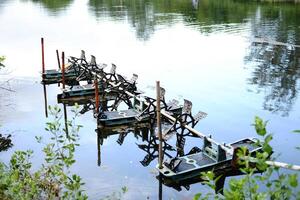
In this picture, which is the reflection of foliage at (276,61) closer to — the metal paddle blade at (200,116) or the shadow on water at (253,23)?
the shadow on water at (253,23)

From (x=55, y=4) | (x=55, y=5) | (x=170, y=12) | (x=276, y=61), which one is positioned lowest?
(x=276, y=61)

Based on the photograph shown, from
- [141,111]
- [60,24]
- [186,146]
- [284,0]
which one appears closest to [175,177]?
[186,146]

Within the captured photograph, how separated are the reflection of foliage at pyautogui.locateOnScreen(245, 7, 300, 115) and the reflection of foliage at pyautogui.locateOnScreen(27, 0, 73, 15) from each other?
34524 millimetres

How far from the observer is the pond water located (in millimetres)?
16141

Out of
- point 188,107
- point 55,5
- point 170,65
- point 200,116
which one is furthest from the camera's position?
point 55,5

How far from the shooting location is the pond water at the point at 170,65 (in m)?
16.1

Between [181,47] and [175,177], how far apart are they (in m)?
24.8

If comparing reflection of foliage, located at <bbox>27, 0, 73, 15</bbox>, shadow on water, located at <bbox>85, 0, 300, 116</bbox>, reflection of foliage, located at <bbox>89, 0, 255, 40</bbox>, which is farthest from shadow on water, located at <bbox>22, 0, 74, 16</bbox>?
reflection of foliage, located at <bbox>89, 0, 255, 40</bbox>

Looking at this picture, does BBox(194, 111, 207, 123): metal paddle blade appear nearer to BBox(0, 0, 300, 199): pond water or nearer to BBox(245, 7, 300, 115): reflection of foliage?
BBox(0, 0, 300, 199): pond water

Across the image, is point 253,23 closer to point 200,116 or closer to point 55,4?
point 200,116

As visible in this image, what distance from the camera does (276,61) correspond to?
30.3 meters

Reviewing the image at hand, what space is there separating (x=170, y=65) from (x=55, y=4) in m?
51.8

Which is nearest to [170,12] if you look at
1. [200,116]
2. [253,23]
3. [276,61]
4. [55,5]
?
[253,23]

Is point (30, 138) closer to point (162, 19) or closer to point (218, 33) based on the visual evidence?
point (218, 33)
